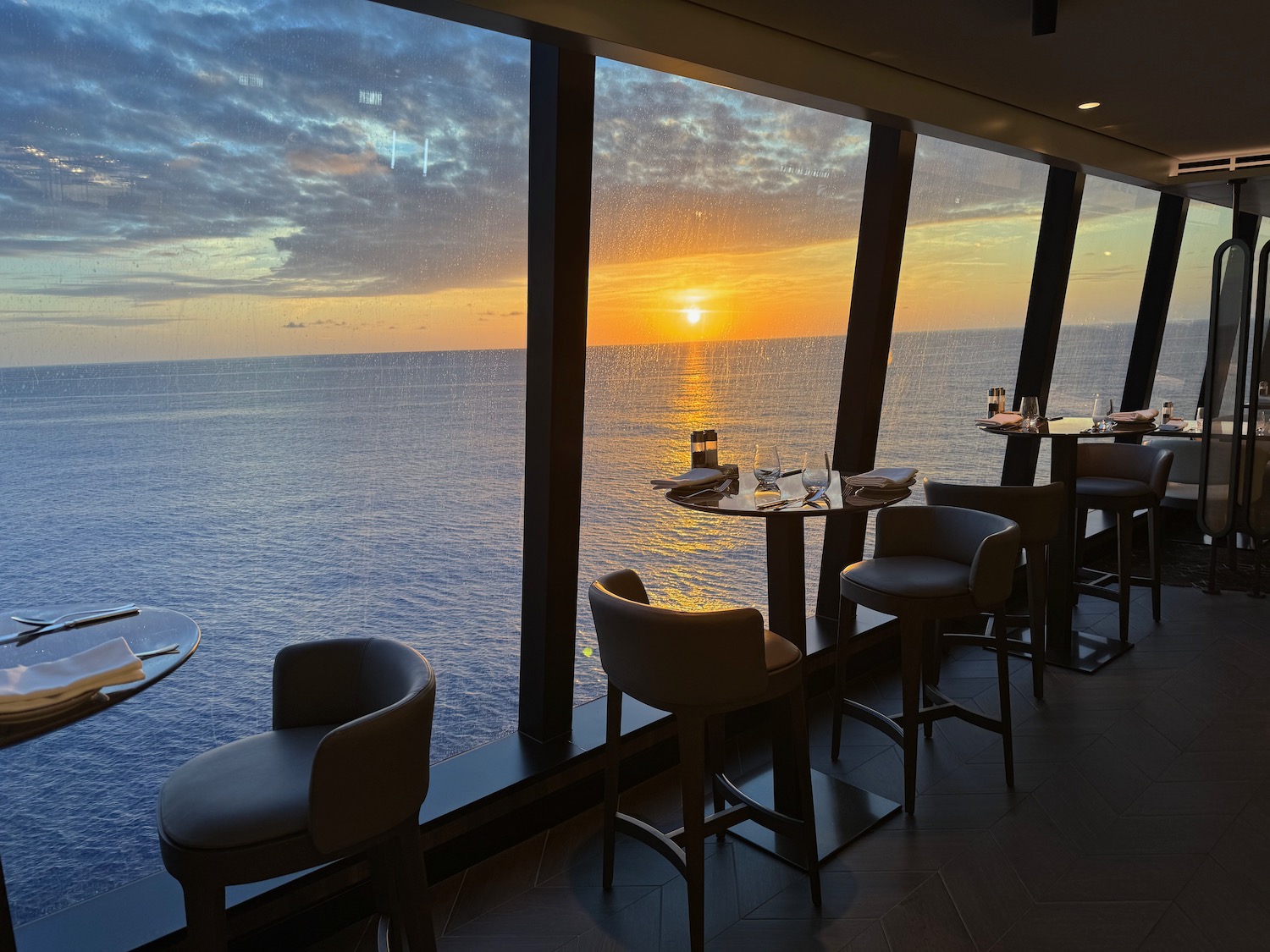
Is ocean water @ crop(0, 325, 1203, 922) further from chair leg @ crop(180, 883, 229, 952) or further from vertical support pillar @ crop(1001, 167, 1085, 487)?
vertical support pillar @ crop(1001, 167, 1085, 487)

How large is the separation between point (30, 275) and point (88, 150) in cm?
32

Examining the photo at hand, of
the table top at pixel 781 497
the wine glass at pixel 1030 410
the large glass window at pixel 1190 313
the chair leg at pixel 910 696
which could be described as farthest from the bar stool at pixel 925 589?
the large glass window at pixel 1190 313

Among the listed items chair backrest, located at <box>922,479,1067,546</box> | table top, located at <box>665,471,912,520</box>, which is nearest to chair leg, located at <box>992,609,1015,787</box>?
chair backrest, located at <box>922,479,1067,546</box>

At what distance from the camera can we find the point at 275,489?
2.45m

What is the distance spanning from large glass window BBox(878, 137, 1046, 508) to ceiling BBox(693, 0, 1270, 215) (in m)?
0.65

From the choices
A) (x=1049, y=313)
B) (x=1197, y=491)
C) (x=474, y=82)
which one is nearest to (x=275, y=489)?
(x=474, y=82)

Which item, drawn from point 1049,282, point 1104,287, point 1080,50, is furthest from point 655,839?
point 1104,287

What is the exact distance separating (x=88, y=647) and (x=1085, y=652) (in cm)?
409

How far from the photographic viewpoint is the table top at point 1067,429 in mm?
3811

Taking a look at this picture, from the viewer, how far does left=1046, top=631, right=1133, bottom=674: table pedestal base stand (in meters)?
3.89

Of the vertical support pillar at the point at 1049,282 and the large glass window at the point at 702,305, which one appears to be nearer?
the large glass window at the point at 702,305

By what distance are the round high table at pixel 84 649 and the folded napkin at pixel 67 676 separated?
15mm

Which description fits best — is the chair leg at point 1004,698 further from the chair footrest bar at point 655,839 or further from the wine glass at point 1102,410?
the wine glass at point 1102,410

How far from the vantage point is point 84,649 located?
149 cm
